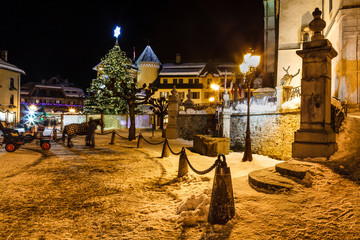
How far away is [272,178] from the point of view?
17.9ft

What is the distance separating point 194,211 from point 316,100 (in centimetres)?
516

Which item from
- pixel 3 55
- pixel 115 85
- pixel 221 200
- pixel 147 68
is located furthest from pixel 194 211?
pixel 147 68

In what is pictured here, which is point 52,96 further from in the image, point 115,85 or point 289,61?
point 289,61

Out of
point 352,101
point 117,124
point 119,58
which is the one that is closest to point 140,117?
point 117,124

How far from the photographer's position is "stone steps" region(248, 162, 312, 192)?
498cm

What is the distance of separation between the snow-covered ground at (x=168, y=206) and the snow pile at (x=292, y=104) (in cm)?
465

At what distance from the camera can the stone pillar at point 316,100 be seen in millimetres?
6793

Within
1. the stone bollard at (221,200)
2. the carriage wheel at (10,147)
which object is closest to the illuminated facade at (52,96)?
the carriage wheel at (10,147)

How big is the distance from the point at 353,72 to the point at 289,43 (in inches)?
510

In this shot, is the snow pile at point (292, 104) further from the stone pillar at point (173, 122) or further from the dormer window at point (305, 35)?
the dormer window at point (305, 35)

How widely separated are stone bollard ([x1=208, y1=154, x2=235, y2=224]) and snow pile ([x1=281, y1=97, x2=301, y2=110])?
9598 millimetres

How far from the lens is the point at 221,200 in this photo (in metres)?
3.97

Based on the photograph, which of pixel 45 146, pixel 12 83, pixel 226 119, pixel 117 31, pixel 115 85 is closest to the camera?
pixel 45 146

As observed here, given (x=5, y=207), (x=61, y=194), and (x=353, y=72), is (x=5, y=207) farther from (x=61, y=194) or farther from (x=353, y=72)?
(x=353, y=72)
